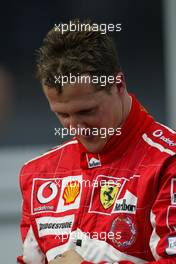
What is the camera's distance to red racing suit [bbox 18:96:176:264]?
195 cm

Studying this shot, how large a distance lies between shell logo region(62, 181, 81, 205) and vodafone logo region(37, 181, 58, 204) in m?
0.03

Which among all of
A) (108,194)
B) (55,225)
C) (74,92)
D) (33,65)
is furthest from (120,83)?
(33,65)

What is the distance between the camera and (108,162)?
2.08m

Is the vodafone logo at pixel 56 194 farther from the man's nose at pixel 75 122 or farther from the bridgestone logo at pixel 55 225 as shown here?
the man's nose at pixel 75 122

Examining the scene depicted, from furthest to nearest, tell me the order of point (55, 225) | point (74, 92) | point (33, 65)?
point (33, 65)
point (55, 225)
point (74, 92)

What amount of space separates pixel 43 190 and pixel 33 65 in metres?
1.83

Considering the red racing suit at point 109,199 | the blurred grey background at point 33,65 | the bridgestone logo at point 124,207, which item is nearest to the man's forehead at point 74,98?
the red racing suit at point 109,199

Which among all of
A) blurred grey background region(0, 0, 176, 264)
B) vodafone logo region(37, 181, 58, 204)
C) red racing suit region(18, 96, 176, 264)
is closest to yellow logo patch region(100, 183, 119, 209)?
red racing suit region(18, 96, 176, 264)

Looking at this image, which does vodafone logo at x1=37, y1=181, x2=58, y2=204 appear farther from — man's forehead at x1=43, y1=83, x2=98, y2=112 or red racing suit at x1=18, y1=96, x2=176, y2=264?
man's forehead at x1=43, y1=83, x2=98, y2=112

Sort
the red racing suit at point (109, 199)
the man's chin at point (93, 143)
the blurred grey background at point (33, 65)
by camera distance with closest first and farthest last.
→ the red racing suit at point (109, 199), the man's chin at point (93, 143), the blurred grey background at point (33, 65)

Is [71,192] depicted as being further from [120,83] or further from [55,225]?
[120,83]

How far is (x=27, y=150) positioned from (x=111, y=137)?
6.21 ft

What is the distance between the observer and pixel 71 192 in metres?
2.12

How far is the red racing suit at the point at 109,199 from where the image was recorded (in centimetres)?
195
